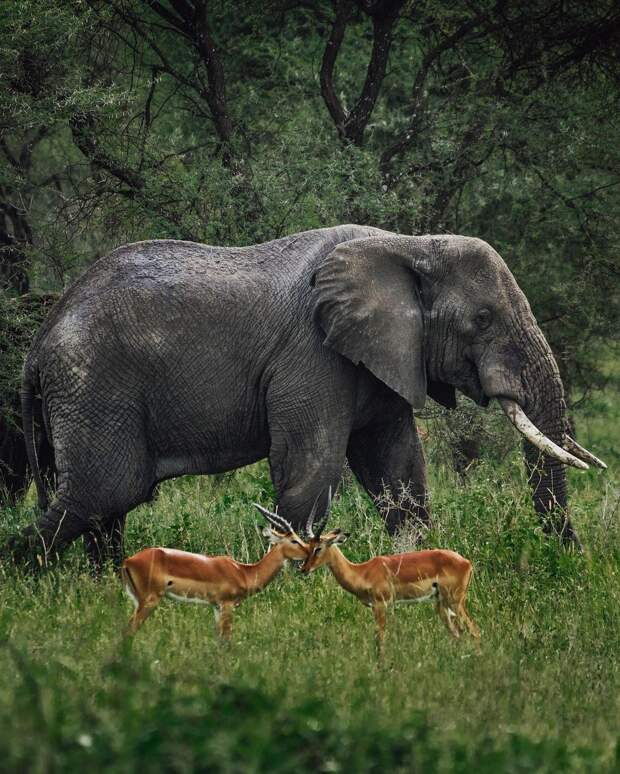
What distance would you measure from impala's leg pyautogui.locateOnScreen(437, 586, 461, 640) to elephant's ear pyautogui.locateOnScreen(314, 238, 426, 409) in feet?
6.57

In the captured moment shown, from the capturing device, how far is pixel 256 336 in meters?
9.70

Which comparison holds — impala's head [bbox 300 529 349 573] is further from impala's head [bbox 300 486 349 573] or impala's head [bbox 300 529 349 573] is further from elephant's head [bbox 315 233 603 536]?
elephant's head [bbox 315 233 603 536]

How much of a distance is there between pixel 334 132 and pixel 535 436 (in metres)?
6.58

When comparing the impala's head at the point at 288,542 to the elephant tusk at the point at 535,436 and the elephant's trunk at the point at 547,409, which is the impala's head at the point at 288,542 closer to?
the elephant tusk at the point at 535,436

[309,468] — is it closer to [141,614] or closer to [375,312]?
[375,312]

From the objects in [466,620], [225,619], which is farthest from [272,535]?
[466,620]

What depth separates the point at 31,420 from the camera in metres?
10.2

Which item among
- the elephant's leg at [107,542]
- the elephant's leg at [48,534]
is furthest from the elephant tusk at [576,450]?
the elephant's leg at [48,534]

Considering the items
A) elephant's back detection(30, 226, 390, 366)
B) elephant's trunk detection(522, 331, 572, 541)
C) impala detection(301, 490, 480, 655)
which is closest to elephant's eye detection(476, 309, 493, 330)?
elephant's trunk detection(522, 331, 572, 541)

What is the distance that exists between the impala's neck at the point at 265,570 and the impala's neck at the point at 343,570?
254 millimetres

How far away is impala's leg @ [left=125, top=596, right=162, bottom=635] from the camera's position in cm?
748

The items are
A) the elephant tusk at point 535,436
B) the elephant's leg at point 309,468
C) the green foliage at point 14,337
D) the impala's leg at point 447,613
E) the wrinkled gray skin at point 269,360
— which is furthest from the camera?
the green foliage at point 14,337

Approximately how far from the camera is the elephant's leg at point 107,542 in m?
9.93

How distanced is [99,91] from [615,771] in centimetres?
904
